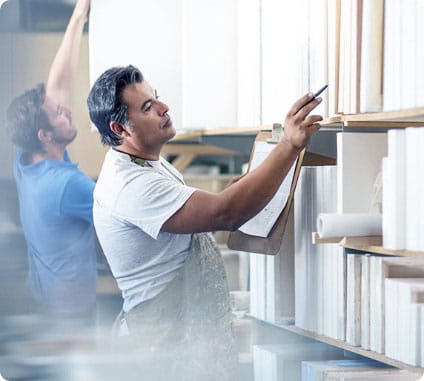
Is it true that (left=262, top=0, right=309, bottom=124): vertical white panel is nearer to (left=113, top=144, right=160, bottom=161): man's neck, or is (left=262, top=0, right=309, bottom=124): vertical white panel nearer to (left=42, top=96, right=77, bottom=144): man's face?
(left=113, top=144, right=160, bottom=161): man's neck

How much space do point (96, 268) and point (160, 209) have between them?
30 cm

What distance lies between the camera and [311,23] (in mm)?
1625

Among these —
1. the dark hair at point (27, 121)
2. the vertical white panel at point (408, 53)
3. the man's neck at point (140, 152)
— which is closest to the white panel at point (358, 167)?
the vertical white panel at point (408, 53)

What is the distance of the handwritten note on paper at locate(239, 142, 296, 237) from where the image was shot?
162 cm

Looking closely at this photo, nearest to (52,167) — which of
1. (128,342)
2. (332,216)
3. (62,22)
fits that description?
(62,22)

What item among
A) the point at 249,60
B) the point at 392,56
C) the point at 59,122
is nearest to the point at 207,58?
the point at 249,60

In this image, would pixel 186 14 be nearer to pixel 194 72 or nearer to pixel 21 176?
pixel 194 72

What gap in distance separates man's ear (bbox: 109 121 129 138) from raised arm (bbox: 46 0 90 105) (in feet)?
0.49

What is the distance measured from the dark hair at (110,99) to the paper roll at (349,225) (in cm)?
47

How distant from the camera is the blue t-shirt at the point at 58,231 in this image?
1.71m

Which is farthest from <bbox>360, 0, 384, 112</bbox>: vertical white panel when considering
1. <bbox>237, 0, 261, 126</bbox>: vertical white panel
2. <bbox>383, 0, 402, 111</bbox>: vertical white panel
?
<bbox>237, 0, 261, 126</bbox>: vertical white panel

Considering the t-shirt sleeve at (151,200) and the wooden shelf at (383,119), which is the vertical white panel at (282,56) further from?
the t-shirt sleeve at (151,200)

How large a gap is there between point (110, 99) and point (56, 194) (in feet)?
0.84

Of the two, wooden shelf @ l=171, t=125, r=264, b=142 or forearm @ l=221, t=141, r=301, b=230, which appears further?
wooden shelf @ l=171, t=125, r=264, b=142
